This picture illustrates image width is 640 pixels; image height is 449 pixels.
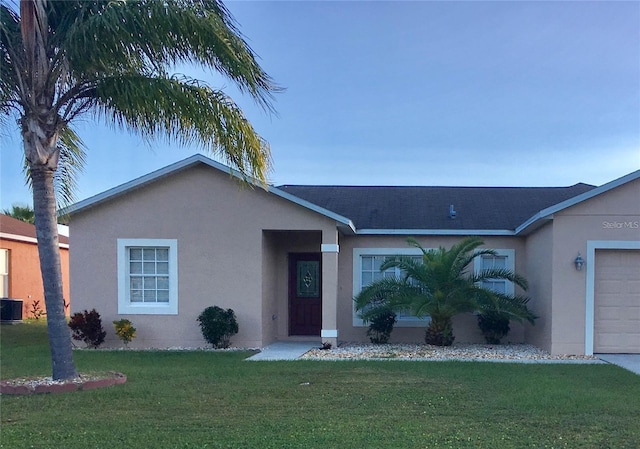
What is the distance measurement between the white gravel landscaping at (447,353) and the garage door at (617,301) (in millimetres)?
788

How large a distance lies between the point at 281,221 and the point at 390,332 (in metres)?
3.92

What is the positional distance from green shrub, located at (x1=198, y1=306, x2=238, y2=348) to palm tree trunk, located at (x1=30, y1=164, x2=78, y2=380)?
161 inches

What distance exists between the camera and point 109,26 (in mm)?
7828

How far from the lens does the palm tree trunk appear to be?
8.48 metres

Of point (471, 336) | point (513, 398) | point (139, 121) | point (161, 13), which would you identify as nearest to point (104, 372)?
point (139, 121)

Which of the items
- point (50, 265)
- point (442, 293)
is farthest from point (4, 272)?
point (442, 293)

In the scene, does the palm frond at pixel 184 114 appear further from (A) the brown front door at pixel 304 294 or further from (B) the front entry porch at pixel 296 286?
(A) the brown front door at pixel 304 294

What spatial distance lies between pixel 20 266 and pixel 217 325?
1216 cm

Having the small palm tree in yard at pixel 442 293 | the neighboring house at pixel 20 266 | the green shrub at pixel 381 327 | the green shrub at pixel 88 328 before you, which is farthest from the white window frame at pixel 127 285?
the neighboring house at pixel 20 266

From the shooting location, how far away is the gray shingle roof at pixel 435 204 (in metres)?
14.7

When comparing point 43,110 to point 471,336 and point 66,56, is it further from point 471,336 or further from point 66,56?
point 471,336

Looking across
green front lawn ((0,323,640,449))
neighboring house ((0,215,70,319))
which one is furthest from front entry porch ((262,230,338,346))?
neighboring house ((0,215,70,319))

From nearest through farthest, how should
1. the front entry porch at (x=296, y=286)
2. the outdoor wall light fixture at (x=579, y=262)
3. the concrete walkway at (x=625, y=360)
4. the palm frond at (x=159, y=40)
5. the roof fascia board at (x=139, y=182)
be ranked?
1. the palm frond at (x=159, y=40)
2. the concrete walkway at (x=625, y=360)
3. the outdoor wall light fixture at (x=579, y=262)
4. the roof fascia board at (x=139, y=182)
5. the front entry porch at (x=296, y=286)

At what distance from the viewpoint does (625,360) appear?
1110 cm
